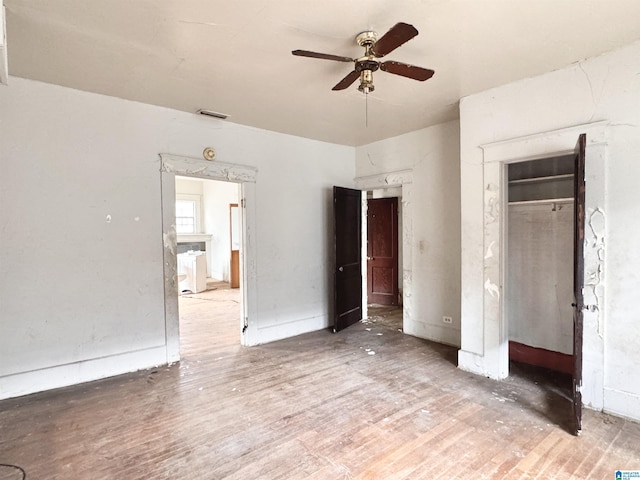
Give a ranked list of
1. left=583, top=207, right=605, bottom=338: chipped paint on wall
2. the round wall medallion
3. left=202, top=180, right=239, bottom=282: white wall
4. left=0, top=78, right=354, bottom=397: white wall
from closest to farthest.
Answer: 1. left=583, top=207, right=605, bottom=338: chipped paint on wall
2. left=0, top=78, right=354, bottom=397: white wall
3. the round wall medallion
4. left=202, top=180, right=239, bottom=282: white wall

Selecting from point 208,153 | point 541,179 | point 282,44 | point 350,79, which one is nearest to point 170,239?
point 208,153

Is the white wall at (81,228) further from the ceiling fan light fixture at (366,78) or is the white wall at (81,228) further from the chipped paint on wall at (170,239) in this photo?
the ceiling fan light fixture at (366,78)

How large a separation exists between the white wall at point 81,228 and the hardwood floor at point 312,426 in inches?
12.2

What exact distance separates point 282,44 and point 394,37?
35.7 inches

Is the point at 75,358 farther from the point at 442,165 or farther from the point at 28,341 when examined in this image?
the point at 442,165

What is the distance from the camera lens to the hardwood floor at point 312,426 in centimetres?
210

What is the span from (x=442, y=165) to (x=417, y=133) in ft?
1.96

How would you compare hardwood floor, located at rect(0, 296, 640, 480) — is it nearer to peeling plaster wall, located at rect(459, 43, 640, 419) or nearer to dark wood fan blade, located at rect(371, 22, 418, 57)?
peeling plaster wall, located at rect(459, 43, 640, 419)

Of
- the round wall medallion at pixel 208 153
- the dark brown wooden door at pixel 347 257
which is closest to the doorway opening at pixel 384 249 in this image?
the dark brown wooden door at pixel 347 257

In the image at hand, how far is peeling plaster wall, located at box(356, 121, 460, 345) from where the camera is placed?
14.1 ft

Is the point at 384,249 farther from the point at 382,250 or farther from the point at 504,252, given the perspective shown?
the point at 504,252

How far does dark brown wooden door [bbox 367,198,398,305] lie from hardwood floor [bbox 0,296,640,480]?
9.44 feet

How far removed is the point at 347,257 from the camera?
5.09m

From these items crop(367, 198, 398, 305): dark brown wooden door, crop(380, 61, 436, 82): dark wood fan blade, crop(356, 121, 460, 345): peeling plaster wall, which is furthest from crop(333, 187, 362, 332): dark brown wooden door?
crop(380, 61, 436, 82): dark wood fan blade
